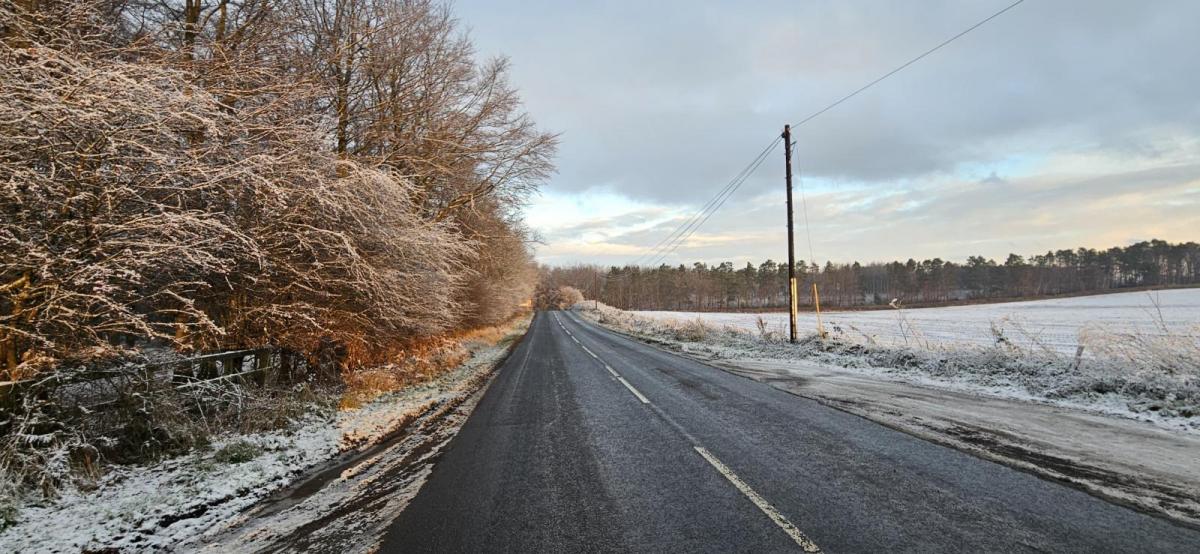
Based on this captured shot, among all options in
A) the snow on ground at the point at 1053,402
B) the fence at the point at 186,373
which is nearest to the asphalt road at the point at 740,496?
the snow on ground at the point at 1053,402

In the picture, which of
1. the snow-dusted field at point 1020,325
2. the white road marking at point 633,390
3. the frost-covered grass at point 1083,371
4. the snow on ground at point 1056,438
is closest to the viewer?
the snow on ground at point 1056,438

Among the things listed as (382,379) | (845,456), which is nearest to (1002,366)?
(845,456)

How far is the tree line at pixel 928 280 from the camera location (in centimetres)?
10244

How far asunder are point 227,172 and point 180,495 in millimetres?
3444

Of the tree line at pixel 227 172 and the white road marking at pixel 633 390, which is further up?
the tree line at pixel 227 172

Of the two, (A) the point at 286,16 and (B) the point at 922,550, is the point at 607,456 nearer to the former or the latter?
(B) the point at 922,550

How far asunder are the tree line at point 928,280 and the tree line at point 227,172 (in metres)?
88.6

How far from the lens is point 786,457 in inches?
203

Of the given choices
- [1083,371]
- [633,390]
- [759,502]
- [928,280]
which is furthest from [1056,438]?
[928,280]

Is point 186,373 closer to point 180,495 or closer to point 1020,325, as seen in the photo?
point 180,495

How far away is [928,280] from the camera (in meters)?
106

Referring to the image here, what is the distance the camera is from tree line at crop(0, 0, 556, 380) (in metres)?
4.52

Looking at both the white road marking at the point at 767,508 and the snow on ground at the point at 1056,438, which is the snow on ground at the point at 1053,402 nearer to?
the snow on ground at the point at 1056,438

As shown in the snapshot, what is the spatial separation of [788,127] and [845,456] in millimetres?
15578
